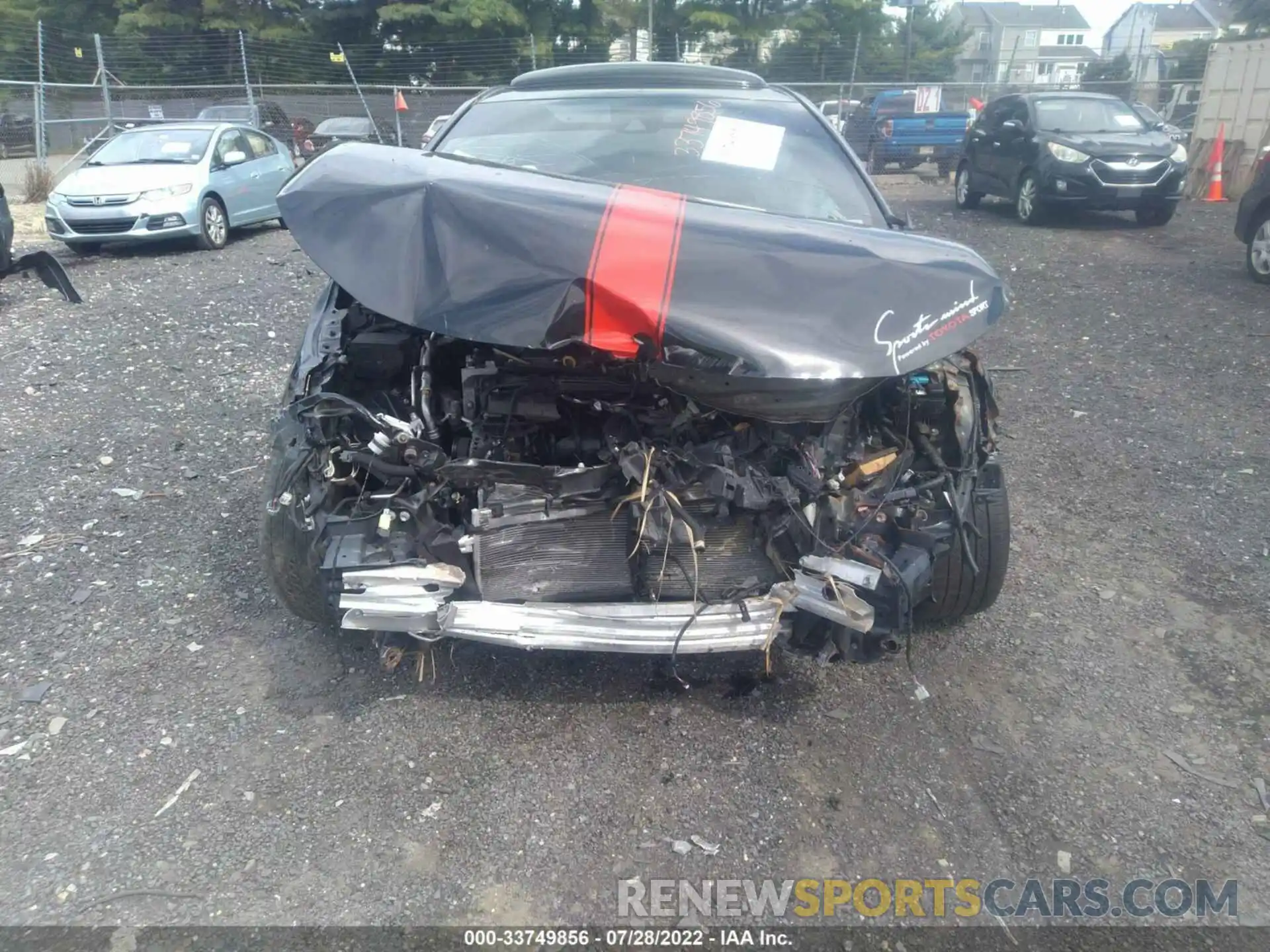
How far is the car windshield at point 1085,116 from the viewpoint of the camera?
11789 millimetres

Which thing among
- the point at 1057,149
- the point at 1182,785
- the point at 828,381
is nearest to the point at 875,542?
the point at 828,381

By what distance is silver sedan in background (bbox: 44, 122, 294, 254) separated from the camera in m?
9.92

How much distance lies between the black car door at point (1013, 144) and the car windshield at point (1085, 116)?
0.60ft

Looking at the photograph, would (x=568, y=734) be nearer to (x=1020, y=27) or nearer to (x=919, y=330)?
(x=919, y=330)

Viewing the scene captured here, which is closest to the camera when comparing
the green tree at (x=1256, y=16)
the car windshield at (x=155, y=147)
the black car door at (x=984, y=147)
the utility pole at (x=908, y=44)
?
the car windshield at (x=155, y=147)

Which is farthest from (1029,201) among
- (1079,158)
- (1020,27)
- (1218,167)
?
(1020,27)

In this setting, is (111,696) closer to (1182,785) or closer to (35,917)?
(35,917)

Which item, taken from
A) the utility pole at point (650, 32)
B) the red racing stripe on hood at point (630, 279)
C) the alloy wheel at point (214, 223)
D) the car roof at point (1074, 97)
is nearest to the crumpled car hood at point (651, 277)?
the red racing stripe on hood at point (630, 279)

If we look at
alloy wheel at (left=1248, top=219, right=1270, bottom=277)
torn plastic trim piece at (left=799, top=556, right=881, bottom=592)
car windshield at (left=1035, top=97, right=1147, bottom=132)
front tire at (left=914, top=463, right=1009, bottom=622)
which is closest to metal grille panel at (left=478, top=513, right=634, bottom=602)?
torn plastic trim piece at (left=799, top=556, right=881, bottom=592)

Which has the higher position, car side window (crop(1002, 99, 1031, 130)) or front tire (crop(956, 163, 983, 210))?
car side window (crop(1002, 99, 1031, 130))

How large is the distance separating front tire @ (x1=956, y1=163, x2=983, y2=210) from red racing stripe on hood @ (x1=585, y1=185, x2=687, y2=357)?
39.8ft

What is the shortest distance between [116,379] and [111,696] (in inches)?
146

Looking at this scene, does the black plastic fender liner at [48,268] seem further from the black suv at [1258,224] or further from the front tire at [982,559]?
the black suv at [1258,224]

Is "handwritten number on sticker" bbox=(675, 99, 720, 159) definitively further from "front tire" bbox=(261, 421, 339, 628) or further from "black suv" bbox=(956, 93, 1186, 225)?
"black suv" bbox=(956, 93, 1186, 225)
